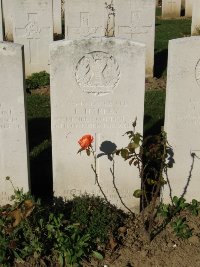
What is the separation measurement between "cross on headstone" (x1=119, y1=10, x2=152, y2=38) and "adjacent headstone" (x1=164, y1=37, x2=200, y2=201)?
501 cm

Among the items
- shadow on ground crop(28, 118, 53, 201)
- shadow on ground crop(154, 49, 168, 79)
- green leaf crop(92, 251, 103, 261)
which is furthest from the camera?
shadow on ground crop(154, 49, 168, 79)

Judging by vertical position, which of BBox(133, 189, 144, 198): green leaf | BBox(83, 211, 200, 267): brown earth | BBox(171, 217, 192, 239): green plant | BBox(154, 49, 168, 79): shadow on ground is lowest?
BBox(83, 211, 200, 267): brown earth

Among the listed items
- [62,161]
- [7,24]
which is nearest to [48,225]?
[62,161]

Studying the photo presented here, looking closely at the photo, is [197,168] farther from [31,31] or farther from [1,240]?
[31,31]

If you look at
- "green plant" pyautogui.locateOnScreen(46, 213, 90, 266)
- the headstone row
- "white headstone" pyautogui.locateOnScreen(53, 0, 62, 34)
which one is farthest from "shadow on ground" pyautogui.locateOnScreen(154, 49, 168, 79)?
"green plant" pyautogui.locateOnScreen(46, 213, 90, 266)

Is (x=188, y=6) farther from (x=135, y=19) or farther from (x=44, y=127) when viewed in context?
(x=44, y=127)

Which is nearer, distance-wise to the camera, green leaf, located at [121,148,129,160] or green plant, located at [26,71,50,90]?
green leaf, located at [121,148,129,160]

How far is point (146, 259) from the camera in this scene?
464 cm

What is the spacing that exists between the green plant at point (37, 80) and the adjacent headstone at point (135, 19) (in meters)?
1.69

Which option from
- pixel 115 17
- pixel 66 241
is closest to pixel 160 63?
pixel 115 17

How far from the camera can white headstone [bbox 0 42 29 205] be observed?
4.72 metres

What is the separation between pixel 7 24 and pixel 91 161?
32.2ft

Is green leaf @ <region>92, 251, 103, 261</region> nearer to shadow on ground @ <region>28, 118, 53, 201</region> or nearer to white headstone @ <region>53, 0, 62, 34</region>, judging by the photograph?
shadow on ground @ <region>28, 118, 53, 201</region>

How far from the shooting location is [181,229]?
492cm
